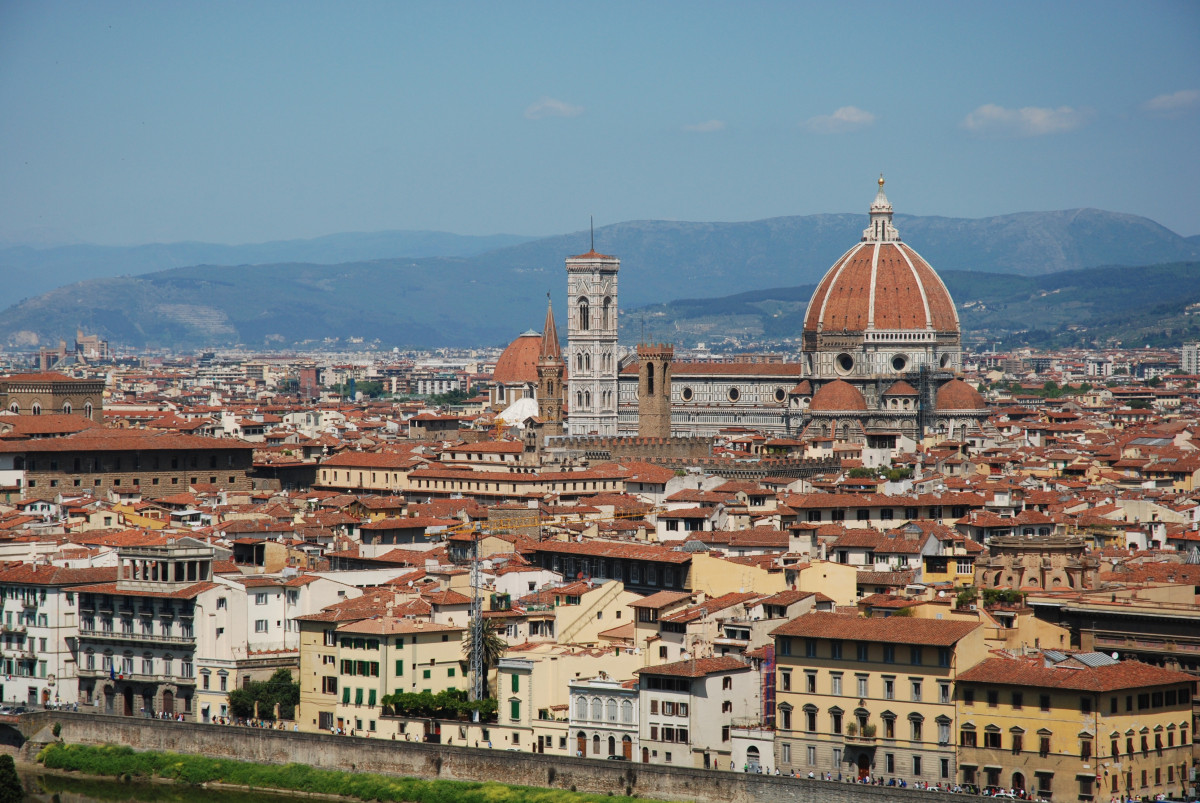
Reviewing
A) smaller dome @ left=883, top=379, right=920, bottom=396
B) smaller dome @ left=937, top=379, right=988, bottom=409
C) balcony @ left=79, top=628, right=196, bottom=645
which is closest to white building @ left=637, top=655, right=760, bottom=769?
balcony @ left=79, top=628, right=196, bottom=645

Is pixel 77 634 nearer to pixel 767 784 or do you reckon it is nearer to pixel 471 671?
pixel 471 671

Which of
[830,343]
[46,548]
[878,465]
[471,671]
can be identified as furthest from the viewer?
[830,343]

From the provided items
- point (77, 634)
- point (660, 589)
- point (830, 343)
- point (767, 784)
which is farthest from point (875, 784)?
point (830, 343)

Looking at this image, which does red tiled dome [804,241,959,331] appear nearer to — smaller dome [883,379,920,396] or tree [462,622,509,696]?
smaller dome [883,379,920,396]

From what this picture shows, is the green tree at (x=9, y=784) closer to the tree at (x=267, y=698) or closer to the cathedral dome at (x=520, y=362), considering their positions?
the tree at (x=267, y=698)

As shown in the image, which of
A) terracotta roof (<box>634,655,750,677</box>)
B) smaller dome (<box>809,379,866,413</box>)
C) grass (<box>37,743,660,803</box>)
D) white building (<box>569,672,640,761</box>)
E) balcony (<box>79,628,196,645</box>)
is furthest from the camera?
smaller dome (<box>809,379,866,413</box>)

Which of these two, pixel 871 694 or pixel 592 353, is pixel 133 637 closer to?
pixel 871 694
